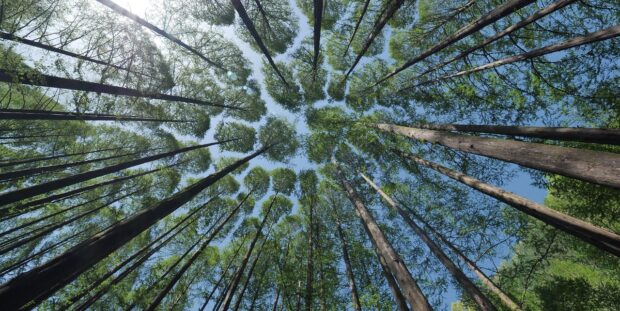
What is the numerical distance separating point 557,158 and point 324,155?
1456cm

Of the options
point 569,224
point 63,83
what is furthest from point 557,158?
point 63,83

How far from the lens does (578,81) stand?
689cm

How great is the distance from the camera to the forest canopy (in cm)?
542

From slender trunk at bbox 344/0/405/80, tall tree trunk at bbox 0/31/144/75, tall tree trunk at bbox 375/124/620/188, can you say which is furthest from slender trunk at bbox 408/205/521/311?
tall tree trunk at bbox 0/31/144/75

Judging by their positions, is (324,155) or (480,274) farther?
(324,155)

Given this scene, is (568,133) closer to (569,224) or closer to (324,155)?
(569,224)

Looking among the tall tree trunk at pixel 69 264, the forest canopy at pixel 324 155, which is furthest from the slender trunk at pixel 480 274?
the tall tree trunk at pixel 69 264

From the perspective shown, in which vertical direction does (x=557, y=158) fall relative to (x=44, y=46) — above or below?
above

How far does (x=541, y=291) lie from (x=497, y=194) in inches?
203

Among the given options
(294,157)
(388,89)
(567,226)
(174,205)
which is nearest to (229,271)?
(294,157)

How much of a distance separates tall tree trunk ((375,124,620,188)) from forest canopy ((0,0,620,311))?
0.07 ft

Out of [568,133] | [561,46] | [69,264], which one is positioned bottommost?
[69,264]

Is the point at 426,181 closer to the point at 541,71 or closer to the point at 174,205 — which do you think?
the point at 541,71

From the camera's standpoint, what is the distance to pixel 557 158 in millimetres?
2898
